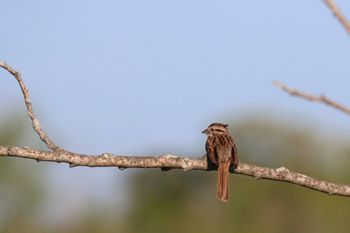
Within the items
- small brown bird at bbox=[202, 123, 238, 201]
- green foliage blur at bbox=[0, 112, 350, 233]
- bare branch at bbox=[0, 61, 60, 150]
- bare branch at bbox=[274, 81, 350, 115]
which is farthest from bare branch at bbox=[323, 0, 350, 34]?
green foliage blur at bbox=[0, 112, 350, 233]

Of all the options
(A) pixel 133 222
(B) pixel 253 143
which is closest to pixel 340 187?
(B) pixel 253 143

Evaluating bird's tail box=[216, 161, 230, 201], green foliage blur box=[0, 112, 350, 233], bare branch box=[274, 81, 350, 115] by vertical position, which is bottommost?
bare branch box=[274, 81, 350, 115]

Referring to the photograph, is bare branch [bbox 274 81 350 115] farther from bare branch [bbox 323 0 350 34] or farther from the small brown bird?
the small brown bird

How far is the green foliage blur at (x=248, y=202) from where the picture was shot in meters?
37.0

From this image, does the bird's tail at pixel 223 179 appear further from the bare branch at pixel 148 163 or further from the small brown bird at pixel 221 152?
the bare branch at pixel 148 163

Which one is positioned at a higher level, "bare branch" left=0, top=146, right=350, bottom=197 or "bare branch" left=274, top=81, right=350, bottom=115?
"bare branch" left=0, top=146, right=350, bottom=197

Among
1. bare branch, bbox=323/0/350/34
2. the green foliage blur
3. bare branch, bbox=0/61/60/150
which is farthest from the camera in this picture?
the green foliage blur

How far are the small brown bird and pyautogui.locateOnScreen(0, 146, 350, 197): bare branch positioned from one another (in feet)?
2.27

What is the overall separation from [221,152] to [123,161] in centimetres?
122

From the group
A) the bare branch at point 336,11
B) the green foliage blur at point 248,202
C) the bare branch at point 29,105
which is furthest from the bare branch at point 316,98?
the green foliage blur at point 248,202

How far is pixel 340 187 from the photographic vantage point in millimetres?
Result: 5242

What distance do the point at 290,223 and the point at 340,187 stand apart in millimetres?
36696

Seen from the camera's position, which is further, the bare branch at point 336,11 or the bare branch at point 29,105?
the bare branch at point 29,105

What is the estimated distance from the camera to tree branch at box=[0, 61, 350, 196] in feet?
16.7
